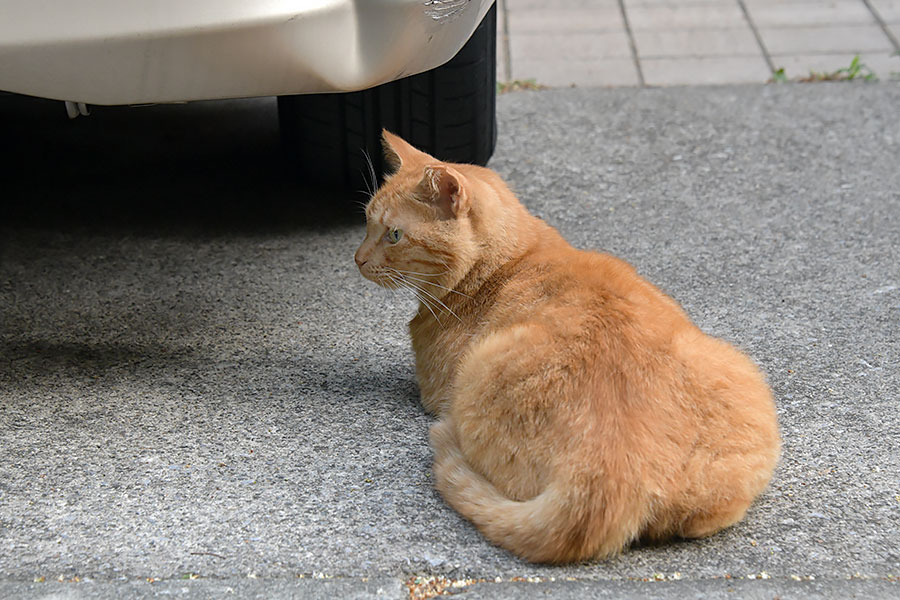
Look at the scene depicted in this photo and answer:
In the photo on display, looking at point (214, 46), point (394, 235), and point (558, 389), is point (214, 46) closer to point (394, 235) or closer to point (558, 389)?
point (394, 235)

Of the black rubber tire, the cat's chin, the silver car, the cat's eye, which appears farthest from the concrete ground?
the silver car

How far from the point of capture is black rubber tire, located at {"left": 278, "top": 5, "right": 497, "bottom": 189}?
354 cm

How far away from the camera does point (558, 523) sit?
194cm

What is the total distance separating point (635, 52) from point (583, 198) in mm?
1910

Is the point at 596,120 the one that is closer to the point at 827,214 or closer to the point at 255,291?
the point at 827,214

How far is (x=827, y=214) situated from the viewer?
145 inches

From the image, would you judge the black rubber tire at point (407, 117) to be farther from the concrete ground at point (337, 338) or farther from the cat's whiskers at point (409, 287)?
the cat's whiskers at point (409, 287)

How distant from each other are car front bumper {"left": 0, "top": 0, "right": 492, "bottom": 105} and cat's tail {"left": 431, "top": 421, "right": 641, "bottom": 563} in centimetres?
115

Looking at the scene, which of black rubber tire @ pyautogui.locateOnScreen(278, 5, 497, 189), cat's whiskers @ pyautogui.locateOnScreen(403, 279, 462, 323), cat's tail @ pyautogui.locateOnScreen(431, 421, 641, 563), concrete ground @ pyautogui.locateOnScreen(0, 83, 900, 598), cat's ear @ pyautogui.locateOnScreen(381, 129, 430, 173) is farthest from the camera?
black rubber tire @ pyautogui.locateOnScreen(278, 5, 497, 189)

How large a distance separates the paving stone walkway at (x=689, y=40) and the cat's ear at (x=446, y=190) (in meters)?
→ 2.87

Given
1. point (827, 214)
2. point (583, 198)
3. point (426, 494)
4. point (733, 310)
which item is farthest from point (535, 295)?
point (827, 214)

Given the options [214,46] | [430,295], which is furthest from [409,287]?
[214,46]

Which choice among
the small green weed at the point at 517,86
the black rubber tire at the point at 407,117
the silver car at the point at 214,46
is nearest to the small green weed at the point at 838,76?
the small green weed at the point at 517,86

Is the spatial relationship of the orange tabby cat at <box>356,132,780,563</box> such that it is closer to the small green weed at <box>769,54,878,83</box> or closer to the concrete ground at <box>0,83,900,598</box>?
the concrete ground at <box>0,83,900,598</box>
